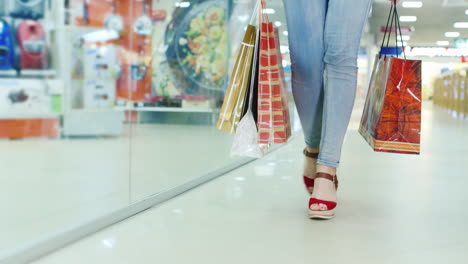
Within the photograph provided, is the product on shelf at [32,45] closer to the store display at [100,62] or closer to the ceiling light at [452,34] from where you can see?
the store display at [100,62]

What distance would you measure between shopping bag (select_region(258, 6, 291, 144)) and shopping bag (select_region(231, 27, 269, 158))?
1.0 inches

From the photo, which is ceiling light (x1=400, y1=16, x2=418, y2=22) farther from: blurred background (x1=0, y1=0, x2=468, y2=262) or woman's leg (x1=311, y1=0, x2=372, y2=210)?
woman's leg (x1=311, y1=0, x2=372, y2=210)

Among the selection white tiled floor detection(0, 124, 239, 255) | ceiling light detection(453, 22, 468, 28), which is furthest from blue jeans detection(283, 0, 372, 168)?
ceiling light detection(453, 22, 468, 28)

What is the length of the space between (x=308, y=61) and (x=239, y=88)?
0.27 meters

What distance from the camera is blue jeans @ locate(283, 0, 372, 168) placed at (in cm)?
168

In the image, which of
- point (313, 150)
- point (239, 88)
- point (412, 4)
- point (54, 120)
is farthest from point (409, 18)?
point (54, 120)

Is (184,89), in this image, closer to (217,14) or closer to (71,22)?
(217,14)

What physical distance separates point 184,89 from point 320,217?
1.01 metres

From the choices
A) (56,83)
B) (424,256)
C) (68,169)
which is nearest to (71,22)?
(56,83)

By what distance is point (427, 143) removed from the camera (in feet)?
15.1

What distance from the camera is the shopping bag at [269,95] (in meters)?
1.63

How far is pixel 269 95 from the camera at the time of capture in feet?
5.41

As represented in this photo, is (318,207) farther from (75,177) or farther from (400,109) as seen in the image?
(75,177)

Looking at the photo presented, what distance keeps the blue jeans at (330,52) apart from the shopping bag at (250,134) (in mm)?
187
